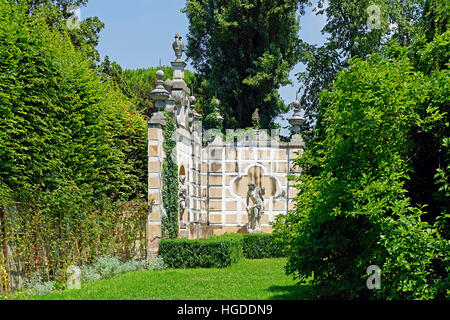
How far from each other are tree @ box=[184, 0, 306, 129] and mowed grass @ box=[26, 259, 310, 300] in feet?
47.8

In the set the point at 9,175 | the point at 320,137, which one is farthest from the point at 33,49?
the point at 320,137

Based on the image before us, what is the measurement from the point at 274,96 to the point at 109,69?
8605 mm

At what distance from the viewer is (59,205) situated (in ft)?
31.9

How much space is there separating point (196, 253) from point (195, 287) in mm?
3820

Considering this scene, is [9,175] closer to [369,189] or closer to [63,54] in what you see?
[63,54]

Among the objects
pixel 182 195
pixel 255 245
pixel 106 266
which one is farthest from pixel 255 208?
pixel 106 266

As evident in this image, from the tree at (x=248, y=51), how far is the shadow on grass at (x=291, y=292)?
16.7m

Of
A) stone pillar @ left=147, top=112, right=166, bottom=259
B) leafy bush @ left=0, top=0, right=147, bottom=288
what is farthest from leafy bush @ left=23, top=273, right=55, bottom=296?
stone pillar @ left=147, top=112, right=166, bottom=259

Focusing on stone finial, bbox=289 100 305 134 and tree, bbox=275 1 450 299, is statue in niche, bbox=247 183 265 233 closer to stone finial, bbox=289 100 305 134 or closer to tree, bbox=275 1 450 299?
stone finial, bbox=289 100 305 134

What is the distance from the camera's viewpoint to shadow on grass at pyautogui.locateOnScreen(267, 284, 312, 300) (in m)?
7.86

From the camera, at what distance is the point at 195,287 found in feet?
29.5

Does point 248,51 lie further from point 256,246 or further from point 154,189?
point 154,189

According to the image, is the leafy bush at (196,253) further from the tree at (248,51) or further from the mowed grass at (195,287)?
the tree at (248,51)
